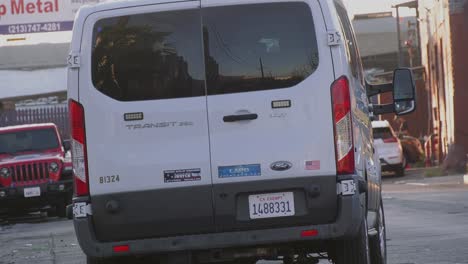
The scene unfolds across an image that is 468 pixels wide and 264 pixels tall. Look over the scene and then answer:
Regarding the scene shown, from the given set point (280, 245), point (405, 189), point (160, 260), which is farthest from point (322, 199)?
point (405, 189)

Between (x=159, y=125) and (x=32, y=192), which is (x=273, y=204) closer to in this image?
(x=159, y=125)

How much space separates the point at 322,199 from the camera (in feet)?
30.1

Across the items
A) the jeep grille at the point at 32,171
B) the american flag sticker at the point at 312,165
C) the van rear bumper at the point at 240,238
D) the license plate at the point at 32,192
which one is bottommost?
the license plate at the point at 32,192

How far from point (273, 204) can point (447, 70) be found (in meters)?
31.9

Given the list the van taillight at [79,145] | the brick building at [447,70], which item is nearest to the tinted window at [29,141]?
the brick building at [447,70]

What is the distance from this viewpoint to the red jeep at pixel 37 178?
1049 inches

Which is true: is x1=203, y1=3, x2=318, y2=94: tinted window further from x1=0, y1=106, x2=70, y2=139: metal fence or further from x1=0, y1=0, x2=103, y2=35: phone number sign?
x1=0, y1=106, x2=70, y2=139: metal fence

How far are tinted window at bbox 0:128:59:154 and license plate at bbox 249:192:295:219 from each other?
1889cm

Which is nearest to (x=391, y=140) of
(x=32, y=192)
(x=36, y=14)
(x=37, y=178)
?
(x=36, y=14)

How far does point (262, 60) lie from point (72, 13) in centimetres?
3046

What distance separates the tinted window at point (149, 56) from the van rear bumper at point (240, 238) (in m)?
1.00

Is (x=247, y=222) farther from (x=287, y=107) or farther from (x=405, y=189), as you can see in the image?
(x=405, y=189)

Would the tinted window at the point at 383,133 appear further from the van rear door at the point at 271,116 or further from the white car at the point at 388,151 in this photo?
the van rear door at the point at 271,116

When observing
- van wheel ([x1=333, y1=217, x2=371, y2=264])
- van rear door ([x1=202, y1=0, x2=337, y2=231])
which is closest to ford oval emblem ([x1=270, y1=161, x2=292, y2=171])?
van rear door ([x1=202, y1=0, x2=337, y2=231])
